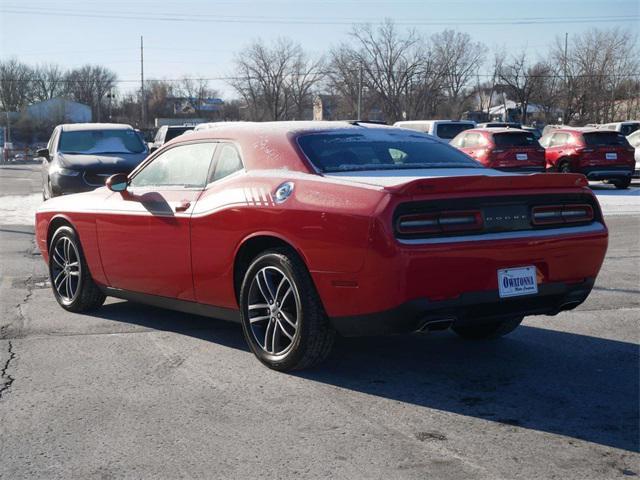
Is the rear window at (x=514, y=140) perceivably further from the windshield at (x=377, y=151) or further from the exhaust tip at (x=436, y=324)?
the exhaust tip at (x=436, y=324)

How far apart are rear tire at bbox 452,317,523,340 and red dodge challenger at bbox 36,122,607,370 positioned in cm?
1

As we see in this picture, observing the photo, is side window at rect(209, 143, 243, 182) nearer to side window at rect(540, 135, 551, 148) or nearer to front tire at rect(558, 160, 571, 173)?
front tire at rect(558, 160, 571, 173)

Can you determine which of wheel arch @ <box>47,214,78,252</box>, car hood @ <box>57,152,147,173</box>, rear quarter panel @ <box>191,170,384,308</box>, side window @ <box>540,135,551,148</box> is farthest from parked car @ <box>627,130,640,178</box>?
rear quarter panel @ <box>191,170,384,308</box>

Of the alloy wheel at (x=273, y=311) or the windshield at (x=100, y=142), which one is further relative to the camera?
the windshield at (x=100, y=142)

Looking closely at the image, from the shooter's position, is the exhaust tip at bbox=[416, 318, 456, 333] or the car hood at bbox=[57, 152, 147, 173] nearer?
the exhaust tip at bbox=[416, 318, 456, 333]

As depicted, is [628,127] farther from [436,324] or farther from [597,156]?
[436,324]

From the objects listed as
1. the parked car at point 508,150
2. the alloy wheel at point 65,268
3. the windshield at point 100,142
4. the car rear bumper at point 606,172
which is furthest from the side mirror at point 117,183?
the car rear bumper at point 606,172

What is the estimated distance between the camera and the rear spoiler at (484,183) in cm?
451

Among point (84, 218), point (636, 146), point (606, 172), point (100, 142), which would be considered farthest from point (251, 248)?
point (636, 146)

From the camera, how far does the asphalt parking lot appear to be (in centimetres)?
367

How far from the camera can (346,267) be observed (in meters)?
4.57

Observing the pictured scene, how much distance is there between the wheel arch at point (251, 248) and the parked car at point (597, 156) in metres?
17.8


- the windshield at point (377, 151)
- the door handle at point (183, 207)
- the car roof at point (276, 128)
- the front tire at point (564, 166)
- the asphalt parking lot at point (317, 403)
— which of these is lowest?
the asphalt parking lot at point (317, 403)

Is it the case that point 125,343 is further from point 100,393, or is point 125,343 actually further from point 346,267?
point 346,267
